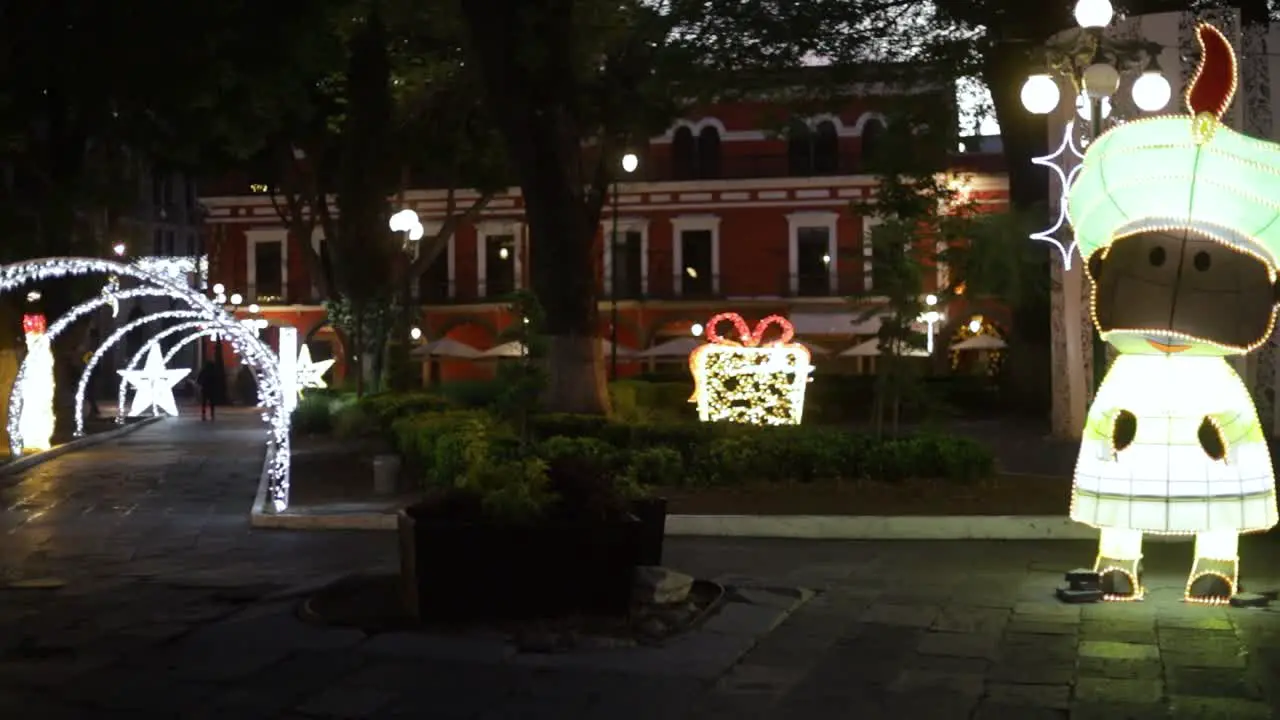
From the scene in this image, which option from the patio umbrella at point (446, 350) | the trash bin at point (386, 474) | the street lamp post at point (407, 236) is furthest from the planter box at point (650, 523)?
the patio umbrella at point (446, 350)

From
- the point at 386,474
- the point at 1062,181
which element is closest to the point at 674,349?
the point at 1062,181

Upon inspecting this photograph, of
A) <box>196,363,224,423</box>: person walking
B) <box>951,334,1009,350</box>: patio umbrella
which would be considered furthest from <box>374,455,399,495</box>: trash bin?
<box>951,334,1009,350</box>: patio umbrella

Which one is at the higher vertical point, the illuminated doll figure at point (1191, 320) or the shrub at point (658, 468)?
the illuminated doll figure at point (1191, 320)

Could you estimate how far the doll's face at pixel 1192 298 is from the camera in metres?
9.38

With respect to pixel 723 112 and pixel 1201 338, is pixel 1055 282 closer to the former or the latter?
pixel 1201 338

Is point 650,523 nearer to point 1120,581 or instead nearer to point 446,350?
point 1120,581

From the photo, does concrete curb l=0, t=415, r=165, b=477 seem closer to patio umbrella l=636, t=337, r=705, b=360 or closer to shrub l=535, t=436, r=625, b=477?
shrub l=535, t=436, r=625, b=477

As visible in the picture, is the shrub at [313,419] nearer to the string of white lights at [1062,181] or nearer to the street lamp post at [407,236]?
the street lamp post at [407,236]

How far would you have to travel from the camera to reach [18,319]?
28.4 meters

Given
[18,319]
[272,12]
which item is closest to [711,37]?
[272,12]

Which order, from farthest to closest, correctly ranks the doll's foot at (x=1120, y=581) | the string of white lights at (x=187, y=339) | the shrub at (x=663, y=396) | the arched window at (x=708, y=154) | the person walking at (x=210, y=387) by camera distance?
1. the arched window at (x=708, y=154)
2. the person walking at (x=210, y=387)
3. the string of white lights at (x=187, y=339)
4. the shrub at (x=663, y=396)
5. the doll's foot at (x=1120, y=581)

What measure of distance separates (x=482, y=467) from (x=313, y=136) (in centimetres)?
3146

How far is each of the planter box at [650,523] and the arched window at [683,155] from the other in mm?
43034

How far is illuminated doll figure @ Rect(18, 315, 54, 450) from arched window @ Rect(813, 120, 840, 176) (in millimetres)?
29591
